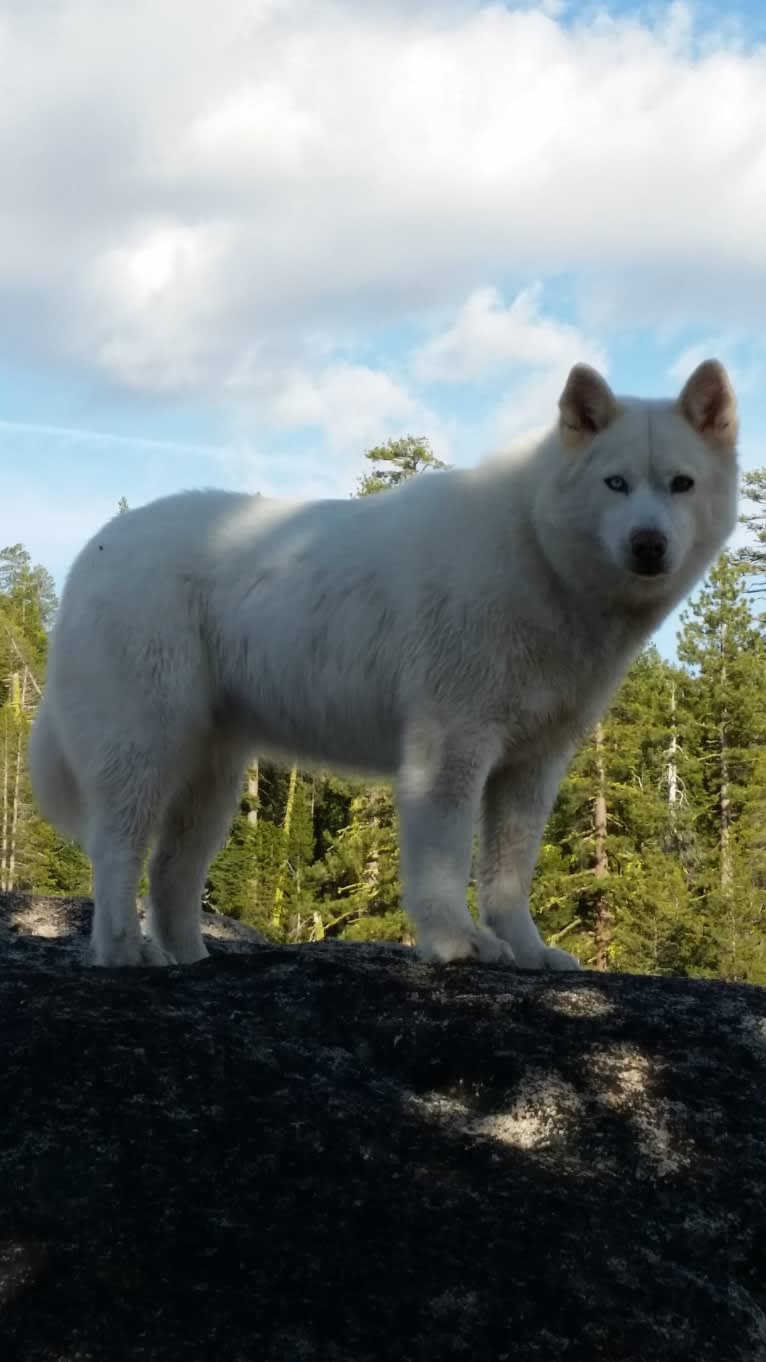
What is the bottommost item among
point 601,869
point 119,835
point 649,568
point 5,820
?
point 601,869

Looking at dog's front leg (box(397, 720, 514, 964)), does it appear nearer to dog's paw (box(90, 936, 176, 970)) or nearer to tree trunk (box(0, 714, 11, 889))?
dog's paw (box(90, 936, 176, 970))

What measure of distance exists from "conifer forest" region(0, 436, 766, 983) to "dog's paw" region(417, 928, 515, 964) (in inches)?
1268

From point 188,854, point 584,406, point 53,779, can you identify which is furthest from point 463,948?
point 53,779

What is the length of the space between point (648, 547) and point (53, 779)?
124 inches

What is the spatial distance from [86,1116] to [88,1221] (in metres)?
0.46

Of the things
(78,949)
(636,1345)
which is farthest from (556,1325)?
(78,949)

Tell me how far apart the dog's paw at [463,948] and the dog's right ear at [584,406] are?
2028mm

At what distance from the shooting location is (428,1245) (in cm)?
354

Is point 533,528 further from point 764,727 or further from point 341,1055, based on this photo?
point 764,727

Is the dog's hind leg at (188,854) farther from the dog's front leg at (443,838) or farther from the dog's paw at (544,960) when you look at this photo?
the dog's paw at (544,960)

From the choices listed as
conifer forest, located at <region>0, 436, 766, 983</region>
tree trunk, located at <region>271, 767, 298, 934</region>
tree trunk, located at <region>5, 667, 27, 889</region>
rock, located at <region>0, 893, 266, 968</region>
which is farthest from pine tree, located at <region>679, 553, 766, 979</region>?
rock, located at <region>0, 893, 266, 968</region>

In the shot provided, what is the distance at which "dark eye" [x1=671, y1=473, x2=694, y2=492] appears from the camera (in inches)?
223

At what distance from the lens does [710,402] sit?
5898 millimetres

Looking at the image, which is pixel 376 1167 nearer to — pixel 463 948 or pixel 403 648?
pixel 463 948
